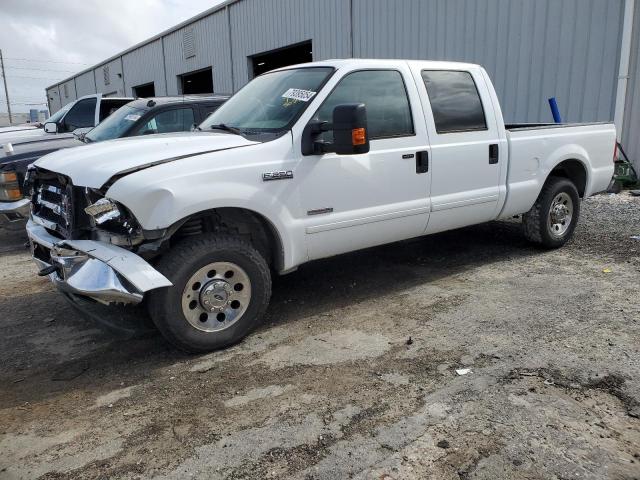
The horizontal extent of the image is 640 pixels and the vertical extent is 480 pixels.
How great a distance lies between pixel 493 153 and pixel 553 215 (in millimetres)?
1399

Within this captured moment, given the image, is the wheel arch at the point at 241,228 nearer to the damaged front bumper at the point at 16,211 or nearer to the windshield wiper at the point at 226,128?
the windshield wiper at the point at 226,128

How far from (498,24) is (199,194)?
924 cm

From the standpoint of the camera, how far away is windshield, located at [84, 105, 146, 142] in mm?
6574

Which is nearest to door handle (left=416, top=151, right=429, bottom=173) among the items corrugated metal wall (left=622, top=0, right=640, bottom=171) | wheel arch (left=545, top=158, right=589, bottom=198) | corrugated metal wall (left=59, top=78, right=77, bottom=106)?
wheel arch (left=545, top=158, right=589, bottom=198)

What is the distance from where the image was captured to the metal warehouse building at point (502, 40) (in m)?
8.99

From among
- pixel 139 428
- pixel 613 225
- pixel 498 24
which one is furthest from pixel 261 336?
pixel 498 24

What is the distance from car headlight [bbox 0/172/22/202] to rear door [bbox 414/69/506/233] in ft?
15.6

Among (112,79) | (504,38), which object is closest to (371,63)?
(504,38)

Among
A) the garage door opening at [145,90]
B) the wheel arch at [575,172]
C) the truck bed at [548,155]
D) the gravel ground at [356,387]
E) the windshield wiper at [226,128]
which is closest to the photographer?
the gravel ground at [356,387]

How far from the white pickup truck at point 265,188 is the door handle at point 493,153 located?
15 mm

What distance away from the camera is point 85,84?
37688 millimetres

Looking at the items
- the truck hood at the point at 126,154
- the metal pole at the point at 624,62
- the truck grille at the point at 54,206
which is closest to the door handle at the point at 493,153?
the truck hood at the point at 126,154

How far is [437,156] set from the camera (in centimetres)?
463

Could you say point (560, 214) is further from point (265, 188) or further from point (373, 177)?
point (265, 188)
